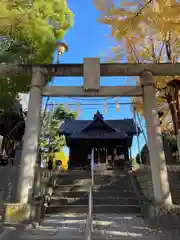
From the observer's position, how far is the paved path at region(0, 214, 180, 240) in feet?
13.3

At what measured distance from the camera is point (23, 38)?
982cm

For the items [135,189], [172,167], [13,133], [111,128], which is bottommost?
[135,189]

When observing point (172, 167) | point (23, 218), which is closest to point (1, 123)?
point (23, 218)

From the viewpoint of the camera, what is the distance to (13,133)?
15.4 metres

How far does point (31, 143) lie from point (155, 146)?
376 centimetres

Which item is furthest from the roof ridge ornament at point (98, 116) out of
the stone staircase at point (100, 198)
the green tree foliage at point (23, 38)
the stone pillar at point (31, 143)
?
the stone pillar at point (31, 143)

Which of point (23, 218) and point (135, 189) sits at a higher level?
point (135, 189)

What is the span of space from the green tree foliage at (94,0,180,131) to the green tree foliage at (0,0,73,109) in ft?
13.1

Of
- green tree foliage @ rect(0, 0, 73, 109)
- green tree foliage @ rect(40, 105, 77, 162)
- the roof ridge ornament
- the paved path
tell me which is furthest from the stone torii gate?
green tree foliage @ rect(40, 105, 77, 162)

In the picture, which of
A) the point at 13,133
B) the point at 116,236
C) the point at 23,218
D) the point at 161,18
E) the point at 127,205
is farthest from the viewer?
the point at 13,133

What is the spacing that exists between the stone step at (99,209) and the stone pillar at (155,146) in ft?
6.15

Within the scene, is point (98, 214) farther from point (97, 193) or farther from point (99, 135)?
point (99, 135)

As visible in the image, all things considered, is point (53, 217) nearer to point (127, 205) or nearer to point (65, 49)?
point (127, 205)

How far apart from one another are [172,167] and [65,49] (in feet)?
26.4
